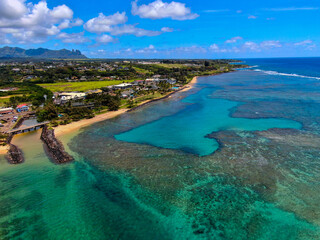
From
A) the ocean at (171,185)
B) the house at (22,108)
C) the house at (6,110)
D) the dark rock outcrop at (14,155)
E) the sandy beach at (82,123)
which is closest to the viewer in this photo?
the ocean at (171,185)

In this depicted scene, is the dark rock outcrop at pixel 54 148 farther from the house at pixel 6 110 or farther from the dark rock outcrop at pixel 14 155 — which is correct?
the house at pixel 6 110

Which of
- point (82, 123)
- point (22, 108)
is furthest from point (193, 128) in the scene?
point (22, 108)

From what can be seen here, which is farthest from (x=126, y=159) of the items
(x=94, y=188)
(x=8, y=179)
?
(x=8, y=179)

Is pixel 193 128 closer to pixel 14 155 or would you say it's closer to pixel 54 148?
pixel 54 148

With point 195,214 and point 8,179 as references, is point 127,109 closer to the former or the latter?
point 8,179

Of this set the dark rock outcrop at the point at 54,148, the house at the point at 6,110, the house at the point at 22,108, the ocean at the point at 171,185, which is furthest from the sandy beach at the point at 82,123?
the house at the point at 6,110

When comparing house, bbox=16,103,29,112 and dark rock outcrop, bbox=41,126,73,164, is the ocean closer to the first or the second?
dark rock outcrop, bbox=41,126,73,164

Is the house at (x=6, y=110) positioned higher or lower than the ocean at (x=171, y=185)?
higher
